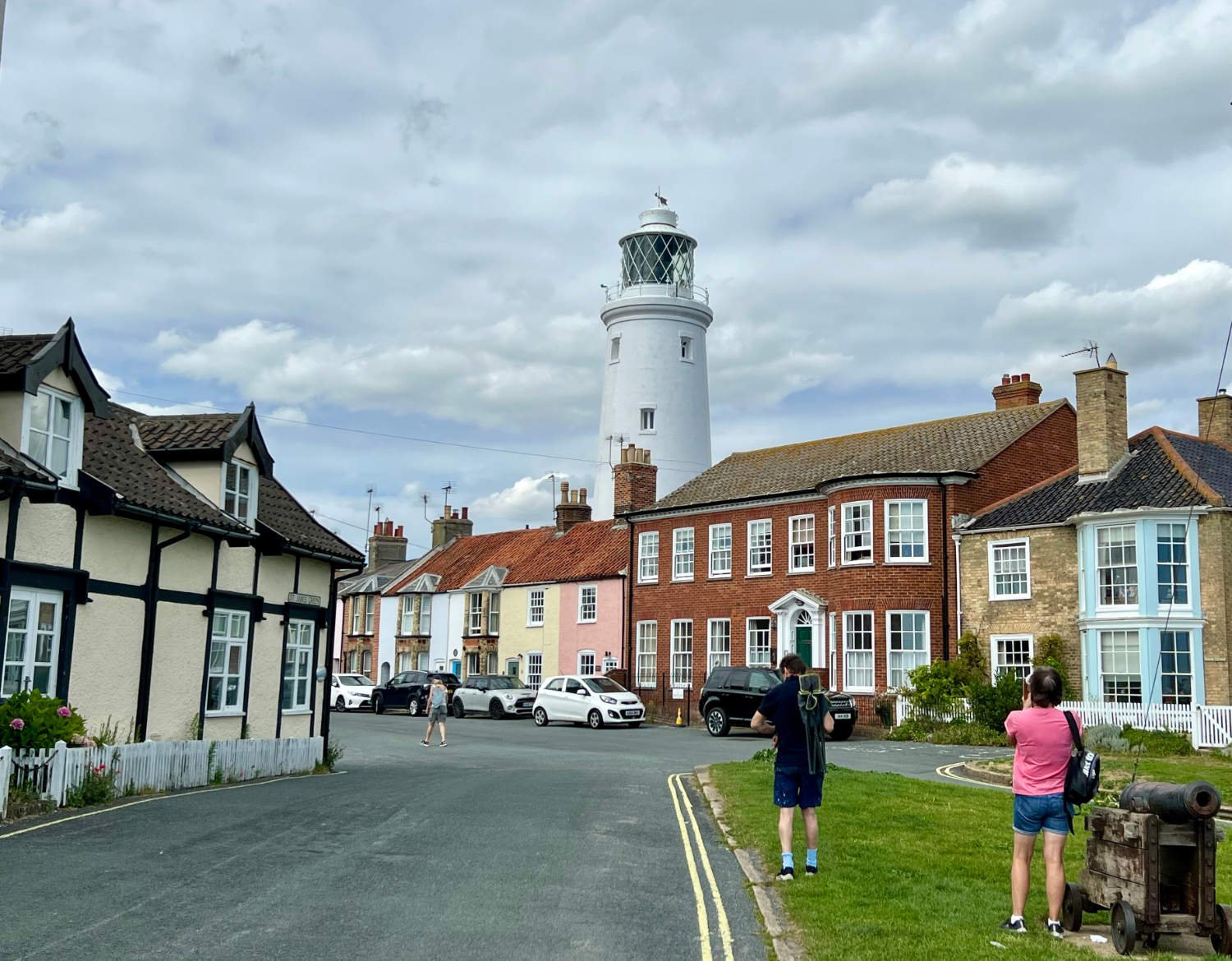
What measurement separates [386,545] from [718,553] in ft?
97.3

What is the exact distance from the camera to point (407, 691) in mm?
48062

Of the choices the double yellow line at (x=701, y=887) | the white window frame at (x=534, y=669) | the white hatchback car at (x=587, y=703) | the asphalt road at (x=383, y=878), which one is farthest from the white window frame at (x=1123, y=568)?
the white window frame at (x=534, y=669)

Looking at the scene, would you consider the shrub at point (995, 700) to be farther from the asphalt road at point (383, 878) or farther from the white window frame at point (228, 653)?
the white window frame at point (228, 653)

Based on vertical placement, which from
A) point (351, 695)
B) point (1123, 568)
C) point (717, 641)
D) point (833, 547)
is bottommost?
point (351, 695)

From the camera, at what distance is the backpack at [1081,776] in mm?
8344

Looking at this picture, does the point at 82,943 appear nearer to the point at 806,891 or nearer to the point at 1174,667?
the point at 806,891

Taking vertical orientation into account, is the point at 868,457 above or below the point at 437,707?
above

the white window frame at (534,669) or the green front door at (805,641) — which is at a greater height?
the green front door at (805,641)

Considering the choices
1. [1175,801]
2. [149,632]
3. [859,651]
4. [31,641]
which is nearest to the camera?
[1175,801]

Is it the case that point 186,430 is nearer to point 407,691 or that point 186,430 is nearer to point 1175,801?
point 1175,801

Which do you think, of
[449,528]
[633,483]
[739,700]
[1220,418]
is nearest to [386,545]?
[449,528]

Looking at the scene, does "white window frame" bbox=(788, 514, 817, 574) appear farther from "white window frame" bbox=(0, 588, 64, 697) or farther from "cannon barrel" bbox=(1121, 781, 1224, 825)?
"cannon barrel" bbox=(1121, 781, 1224, 825)

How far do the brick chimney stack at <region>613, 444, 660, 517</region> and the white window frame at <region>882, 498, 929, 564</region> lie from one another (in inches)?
488

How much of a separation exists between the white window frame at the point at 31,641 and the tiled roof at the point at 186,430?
4.70 m
